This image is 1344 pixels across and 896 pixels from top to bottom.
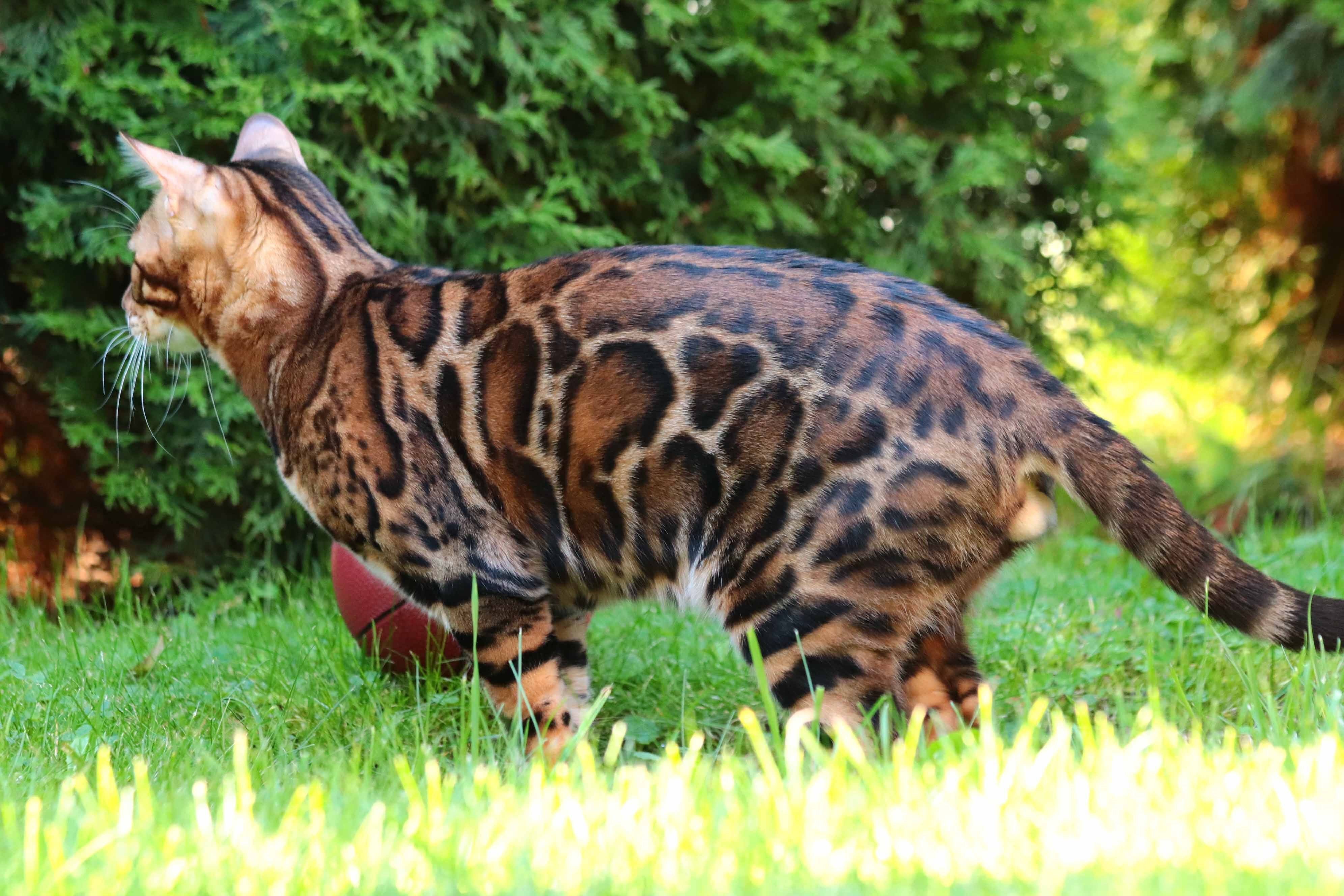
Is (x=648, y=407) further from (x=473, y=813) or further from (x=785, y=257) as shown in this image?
(x=473, y=813)

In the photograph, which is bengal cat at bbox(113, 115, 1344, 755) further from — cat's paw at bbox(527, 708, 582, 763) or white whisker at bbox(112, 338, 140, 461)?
white whisker at bbox(112, 338, 140, 461)

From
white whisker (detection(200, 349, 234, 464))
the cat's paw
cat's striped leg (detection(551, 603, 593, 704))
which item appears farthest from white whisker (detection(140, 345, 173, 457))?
the cat's paw

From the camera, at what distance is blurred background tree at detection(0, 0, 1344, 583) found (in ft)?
16.2

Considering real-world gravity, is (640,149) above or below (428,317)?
above

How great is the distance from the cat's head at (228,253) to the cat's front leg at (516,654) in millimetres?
1054

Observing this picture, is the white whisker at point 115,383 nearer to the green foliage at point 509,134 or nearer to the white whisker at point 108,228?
the green foliage at point 509,134

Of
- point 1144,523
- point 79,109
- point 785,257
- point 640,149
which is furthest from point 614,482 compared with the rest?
point 79,109

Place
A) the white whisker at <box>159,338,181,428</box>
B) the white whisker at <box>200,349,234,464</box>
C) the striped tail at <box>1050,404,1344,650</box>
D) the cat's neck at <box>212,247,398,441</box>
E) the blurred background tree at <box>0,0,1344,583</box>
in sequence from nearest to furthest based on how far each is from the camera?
the striped tail at <box>1050,404,1344,650</box>, the cat's neck at <box>212,247,398,441</box>, the white whisker at <box>200,349,234,464</box>, the white whisker at <box>159,338,181,428</box>, the blurred background tree at <box>0,0,1344,583</box>

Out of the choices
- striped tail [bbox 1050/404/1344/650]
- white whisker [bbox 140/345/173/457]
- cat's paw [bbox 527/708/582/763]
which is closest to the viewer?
striped tail [bbox 1050/404/1344/650]

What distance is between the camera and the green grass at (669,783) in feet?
6.98

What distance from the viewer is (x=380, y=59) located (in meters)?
4.96

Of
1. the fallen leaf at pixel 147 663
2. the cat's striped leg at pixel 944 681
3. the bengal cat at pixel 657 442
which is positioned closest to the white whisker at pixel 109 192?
the bengal cat at pixel 657 442

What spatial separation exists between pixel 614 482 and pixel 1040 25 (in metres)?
4.03

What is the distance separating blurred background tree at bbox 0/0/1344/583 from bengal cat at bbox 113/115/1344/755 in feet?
2.45
